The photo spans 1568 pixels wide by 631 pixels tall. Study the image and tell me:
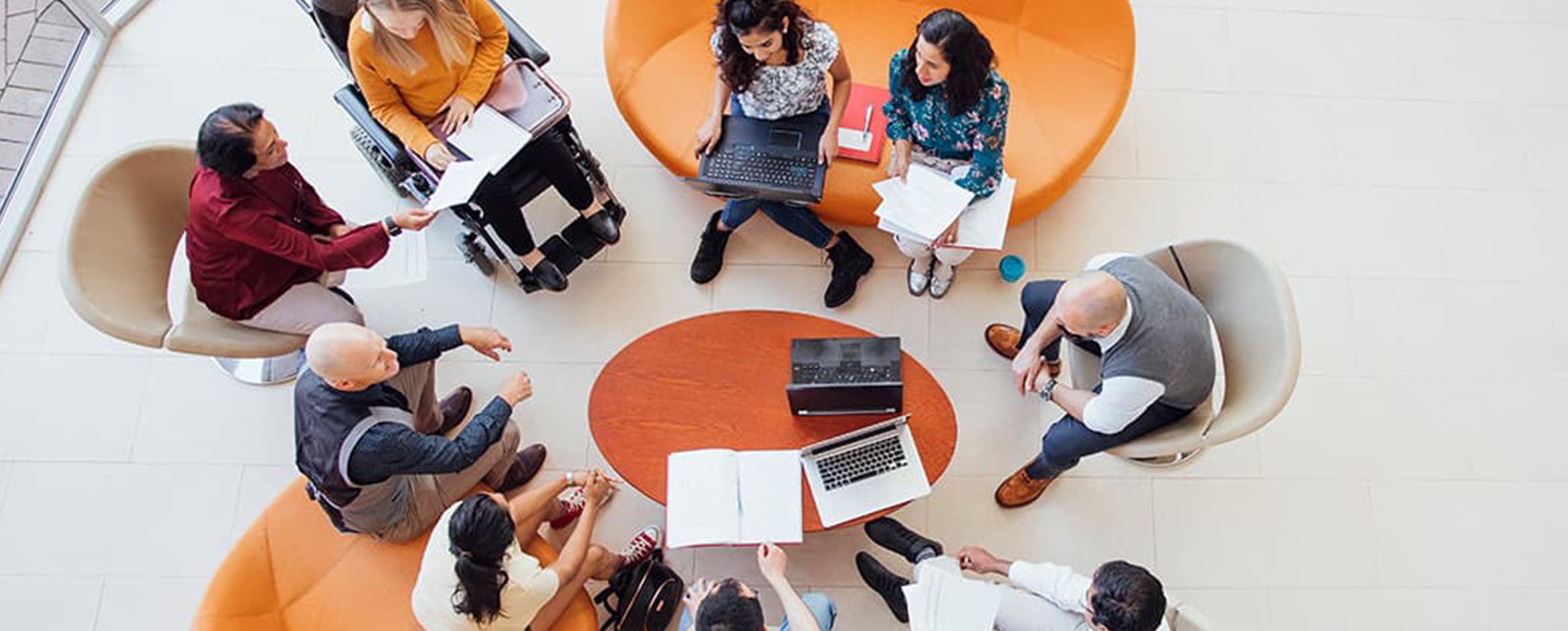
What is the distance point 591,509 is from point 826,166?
1375 millimetres

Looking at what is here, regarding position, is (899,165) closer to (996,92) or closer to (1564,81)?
(996,92)

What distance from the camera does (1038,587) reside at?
277 centimetres

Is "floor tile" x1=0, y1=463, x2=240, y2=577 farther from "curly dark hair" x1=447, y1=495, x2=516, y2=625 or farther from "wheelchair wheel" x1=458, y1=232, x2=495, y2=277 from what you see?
"curly dark hair" x1=447, y1=495, x2=516, y2=625

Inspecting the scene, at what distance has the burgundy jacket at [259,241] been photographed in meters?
2.75

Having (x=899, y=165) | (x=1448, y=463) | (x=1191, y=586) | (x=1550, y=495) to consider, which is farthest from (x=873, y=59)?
(x=1550, y=495)

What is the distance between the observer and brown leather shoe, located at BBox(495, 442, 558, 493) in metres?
3.37

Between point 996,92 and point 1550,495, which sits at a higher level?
point 996,92

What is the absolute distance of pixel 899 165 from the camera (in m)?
3.28

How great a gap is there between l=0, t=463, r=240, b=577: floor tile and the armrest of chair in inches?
51.5

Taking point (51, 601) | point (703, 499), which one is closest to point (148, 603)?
point (51, 601)

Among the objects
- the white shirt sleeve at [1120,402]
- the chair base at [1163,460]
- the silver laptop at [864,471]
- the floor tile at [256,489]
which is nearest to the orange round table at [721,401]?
the silver laptop at [864,471]

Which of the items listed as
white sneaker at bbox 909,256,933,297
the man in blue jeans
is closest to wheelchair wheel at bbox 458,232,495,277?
the man in blue jeans

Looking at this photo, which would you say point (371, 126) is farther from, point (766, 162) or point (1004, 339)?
point (1004, 339)

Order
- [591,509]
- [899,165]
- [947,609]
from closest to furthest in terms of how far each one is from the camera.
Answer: [947,609], [591,509], [899,165]
